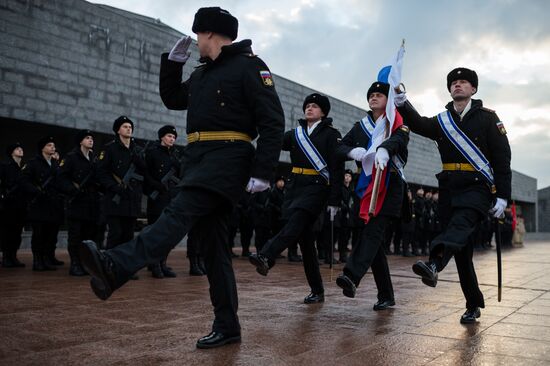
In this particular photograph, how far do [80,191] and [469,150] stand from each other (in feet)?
16.9

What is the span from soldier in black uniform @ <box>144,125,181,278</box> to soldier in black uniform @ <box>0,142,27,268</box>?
220 centimetres

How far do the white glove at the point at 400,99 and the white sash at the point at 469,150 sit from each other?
403mm

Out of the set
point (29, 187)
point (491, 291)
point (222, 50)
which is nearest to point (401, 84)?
point (222, 50)

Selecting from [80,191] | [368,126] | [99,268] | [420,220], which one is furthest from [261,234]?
[99,268]

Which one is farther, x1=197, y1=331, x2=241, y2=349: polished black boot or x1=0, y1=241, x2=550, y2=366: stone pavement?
x1=197, y1=331, x2=241, y2=349: polished black boot

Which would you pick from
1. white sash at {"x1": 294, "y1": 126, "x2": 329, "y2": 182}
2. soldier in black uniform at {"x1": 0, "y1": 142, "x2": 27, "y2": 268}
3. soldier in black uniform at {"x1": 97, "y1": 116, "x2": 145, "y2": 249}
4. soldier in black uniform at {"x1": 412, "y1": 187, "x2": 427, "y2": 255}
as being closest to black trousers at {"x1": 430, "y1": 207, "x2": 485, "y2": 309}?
white sash at {"x1": 294, "y1": 126, "x2": 329, "y2": 182}

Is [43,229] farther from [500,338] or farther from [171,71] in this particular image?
[500,338]

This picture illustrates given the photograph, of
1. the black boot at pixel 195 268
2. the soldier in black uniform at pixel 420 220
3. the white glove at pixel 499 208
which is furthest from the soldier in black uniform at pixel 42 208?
the soldier in black uniform at pixel 420 220

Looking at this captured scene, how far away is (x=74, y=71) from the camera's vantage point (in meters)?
12.3

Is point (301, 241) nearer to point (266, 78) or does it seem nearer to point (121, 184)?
point (266, 78)

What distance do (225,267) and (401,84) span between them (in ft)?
7.14

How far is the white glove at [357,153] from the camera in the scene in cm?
491

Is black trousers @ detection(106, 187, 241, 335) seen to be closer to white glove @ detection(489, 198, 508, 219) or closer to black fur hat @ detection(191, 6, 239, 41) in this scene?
black fur hat @ detection(191, 6, 239, 41)

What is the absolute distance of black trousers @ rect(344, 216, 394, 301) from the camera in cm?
445
